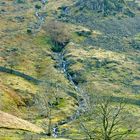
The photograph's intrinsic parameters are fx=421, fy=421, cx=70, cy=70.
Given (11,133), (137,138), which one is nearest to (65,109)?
(137,138)

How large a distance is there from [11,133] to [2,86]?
78.4m

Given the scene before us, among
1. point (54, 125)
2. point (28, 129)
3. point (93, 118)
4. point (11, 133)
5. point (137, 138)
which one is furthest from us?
point (93, 118)

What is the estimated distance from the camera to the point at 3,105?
592 feet

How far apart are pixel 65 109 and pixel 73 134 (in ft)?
122

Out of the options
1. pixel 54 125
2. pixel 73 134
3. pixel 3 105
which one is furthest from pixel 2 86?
pixel 73 134

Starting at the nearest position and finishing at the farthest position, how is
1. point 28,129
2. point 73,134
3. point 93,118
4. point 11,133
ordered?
point 11,133, point 28,129, point 73,134, point 93,118

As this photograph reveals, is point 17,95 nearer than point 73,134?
No

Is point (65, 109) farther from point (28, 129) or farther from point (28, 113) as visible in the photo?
point (28, 129)

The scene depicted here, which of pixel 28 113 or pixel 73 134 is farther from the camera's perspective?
pixel 28 113

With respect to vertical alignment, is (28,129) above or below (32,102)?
above

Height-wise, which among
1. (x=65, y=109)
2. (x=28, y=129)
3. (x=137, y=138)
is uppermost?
(x=28, y=129)

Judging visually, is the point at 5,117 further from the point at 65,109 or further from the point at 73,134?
the point at 65,109

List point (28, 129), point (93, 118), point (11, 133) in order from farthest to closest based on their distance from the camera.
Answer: point (93, 118), point (28, 129), point (11, 133)

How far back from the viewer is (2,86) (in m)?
199
